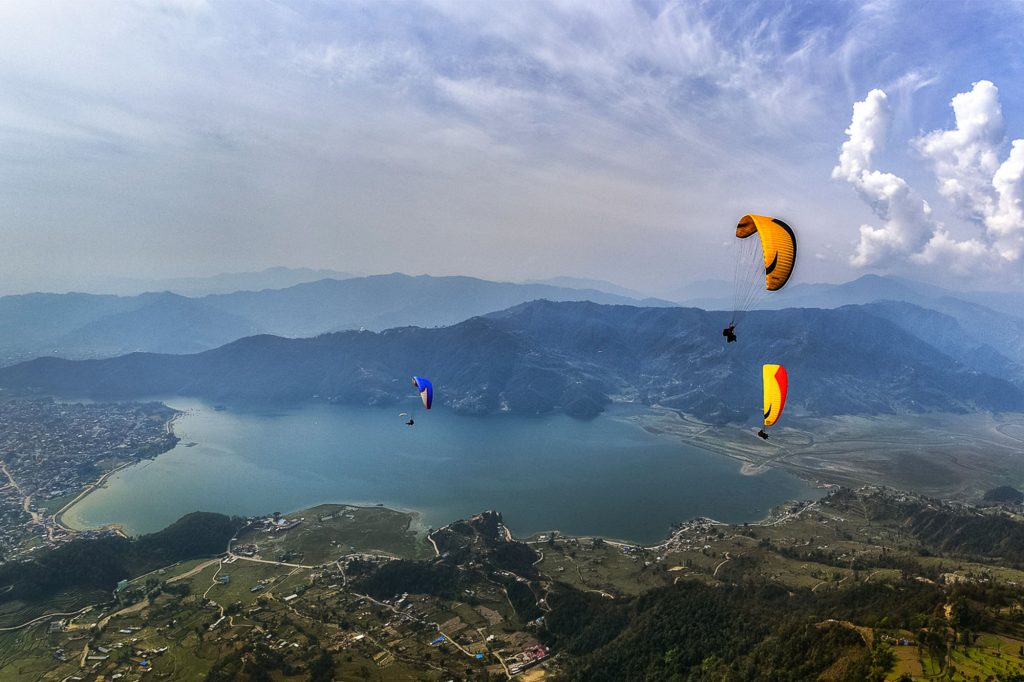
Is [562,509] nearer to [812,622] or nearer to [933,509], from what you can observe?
[812,622]

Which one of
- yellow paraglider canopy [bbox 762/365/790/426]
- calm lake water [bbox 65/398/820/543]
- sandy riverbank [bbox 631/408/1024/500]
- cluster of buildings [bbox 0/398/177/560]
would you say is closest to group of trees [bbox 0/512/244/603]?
cluster of buildings [bbox 0/398/177/560]

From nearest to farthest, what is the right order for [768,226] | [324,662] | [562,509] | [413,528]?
[768,226] < [324,662] < [413,528] < [562,509]

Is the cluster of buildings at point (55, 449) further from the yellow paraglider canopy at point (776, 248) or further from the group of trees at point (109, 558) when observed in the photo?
the yellow paraglider canopy at point (776, 248)

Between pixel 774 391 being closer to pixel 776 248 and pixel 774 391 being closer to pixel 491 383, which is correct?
pixel 776 248

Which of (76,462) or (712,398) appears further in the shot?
(712,398)

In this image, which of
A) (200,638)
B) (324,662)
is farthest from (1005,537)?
(200,638)

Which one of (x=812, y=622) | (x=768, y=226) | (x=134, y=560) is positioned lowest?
(x=134, y=560)

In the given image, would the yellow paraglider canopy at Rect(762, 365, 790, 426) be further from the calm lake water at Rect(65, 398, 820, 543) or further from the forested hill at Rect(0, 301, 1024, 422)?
the forested hill at Rect(0, 301, 1024, 422)
